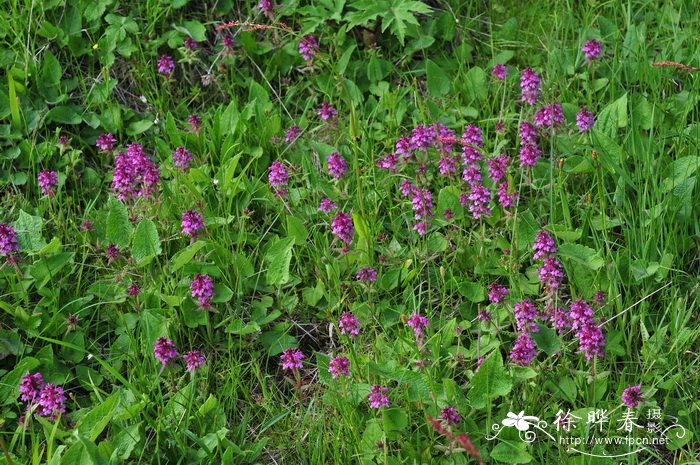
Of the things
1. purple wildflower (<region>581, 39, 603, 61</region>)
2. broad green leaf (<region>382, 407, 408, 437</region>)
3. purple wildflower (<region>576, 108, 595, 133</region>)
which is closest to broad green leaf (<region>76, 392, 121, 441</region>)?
broad green leaf (<region>382, 407, 408, 437</region>)

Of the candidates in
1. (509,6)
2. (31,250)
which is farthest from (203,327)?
(509,6)

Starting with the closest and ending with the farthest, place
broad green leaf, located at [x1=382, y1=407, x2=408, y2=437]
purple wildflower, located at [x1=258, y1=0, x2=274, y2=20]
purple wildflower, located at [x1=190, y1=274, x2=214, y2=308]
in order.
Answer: broad green leaf, located at [x1=382, y1=407, x2=408, y2=437]
purple wildflower, located at [x1=190, y1=274, x2=214, y2=308]
purple wildflower, located at [x1=258, y1=0, x2=274, y2=20]

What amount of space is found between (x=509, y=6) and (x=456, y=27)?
38 cm

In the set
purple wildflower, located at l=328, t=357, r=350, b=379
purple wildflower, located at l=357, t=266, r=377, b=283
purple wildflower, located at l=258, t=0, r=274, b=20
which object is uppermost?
purple wildflower, located at l=258, t=0, r=274, b=20

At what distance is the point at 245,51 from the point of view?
196 inches

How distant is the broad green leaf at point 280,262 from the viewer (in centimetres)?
377

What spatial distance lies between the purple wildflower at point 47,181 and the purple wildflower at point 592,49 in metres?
2.77

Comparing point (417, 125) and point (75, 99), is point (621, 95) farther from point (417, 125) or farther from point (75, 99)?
point (75, 99)

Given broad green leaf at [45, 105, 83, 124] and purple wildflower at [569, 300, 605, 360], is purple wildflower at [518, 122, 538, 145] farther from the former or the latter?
broad green leaf at [45, 105, 83, 124]

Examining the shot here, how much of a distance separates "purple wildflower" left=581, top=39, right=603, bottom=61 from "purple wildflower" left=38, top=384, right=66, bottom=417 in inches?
121

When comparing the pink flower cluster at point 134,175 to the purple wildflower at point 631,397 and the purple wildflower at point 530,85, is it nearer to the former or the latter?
the purple wildflower at point 530,85

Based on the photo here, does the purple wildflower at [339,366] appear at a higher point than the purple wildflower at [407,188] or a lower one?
lower

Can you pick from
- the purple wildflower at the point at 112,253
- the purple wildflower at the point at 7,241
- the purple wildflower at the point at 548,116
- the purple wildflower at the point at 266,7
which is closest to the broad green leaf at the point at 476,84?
the purple wildflower at the point at 548,116

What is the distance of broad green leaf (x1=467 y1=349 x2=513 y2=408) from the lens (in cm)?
313
